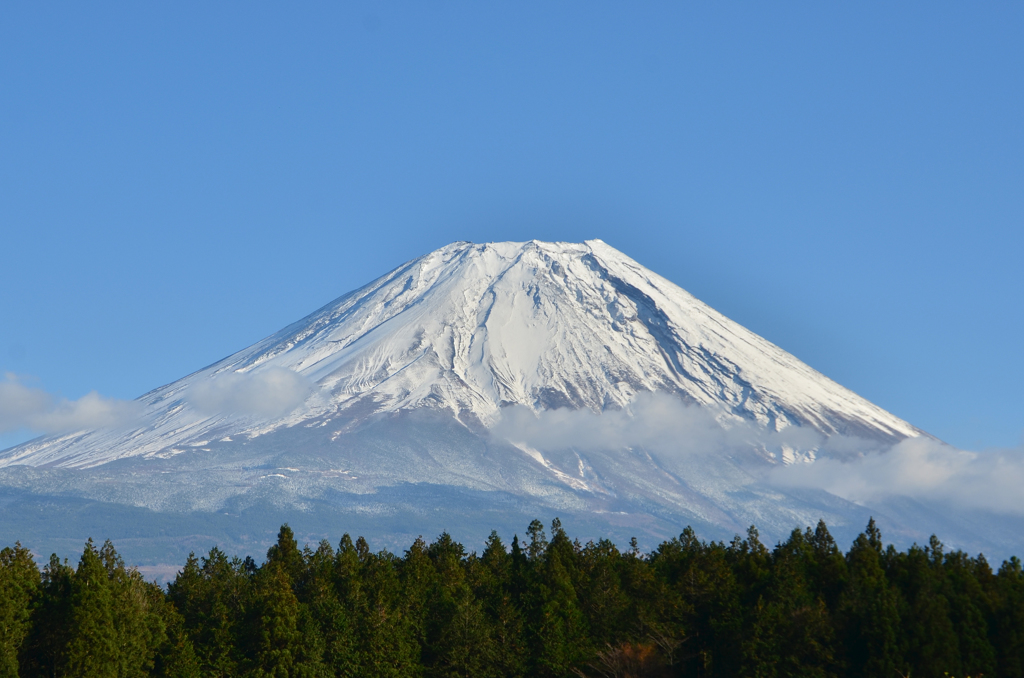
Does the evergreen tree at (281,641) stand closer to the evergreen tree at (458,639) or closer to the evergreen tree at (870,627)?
the evergreen tree at (458,639)

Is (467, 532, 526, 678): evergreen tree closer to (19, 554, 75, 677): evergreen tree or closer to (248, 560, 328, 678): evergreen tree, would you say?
(248, 560, 328, 678): evergreen tree

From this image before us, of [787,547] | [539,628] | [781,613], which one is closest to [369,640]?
→ [539,628]

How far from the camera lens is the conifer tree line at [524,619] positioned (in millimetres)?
52906

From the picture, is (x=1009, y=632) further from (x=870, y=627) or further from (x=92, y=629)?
(x=92, y=629)

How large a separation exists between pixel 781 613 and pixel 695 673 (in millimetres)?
5205

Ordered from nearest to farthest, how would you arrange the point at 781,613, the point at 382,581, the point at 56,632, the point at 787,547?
the point at 56,632 → the point at 781,613 → the point at 382,581 → the point at 787,547

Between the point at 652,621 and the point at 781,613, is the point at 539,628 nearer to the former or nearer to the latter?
the point at 652,621

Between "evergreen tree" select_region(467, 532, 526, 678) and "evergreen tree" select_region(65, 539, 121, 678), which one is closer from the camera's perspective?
"evergreen tree" select_region(65, 539, 121, 678)

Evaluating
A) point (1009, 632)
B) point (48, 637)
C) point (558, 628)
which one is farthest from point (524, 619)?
point (1009, 632)

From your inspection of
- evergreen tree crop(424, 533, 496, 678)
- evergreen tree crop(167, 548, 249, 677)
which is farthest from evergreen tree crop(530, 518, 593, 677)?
evergreen tree crop(167, 548, 249, 677)

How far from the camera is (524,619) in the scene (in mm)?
59969

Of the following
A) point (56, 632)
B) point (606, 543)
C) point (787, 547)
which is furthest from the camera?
point (606, 543)

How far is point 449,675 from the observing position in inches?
2235

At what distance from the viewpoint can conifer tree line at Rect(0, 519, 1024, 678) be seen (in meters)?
52.9
